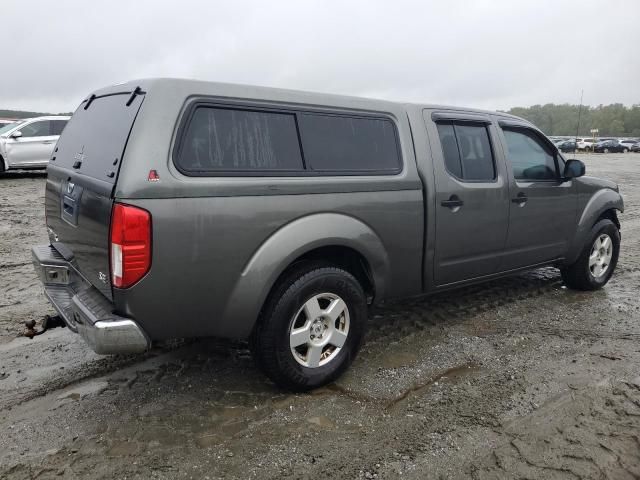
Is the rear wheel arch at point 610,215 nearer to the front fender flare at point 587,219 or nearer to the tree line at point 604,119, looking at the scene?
the front fender flare at point 587,219

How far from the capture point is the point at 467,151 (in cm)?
422

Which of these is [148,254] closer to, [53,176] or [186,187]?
[186,187]

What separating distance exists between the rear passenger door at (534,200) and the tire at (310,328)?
1.81m

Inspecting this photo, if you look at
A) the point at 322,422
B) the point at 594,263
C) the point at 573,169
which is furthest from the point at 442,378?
the point at 594,263

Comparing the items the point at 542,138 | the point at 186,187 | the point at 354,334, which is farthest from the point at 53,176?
the point at 542,138

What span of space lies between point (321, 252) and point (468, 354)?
4.78 feet

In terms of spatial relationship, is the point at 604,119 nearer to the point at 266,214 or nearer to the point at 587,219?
the point at 587,219

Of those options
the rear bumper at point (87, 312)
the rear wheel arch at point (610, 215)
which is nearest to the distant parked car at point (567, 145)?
the rear wheel arch at point (610, 215)

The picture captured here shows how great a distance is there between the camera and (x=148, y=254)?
265 cm

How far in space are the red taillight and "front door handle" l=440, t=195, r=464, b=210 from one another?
7.22ft

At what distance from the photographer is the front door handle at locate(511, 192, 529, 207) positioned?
177 inches

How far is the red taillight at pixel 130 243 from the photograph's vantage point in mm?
2607

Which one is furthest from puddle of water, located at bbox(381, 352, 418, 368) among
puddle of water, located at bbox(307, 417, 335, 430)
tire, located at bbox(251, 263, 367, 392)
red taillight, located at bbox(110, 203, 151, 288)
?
red taillight, located at bbox(110, 203, 151, 288)

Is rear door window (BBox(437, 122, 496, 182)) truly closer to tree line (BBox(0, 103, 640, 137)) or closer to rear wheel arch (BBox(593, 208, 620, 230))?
rear wheel arch (BBox(593, 208, 620, 230))
